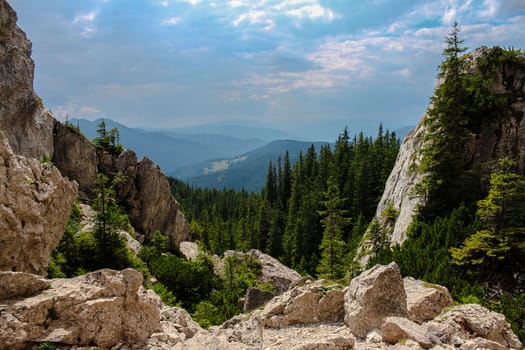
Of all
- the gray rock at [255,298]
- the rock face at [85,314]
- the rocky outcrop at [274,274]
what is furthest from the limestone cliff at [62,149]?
the gray rock at [255,298]

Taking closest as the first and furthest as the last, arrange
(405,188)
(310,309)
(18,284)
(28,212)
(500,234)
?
(18,284), (310,309), (28,212), (500,234), (405,188)

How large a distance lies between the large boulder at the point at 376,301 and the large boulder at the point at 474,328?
3.83ft

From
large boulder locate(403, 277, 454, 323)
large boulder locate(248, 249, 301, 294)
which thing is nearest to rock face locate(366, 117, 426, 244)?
large boulder locate(403, 277, 454, 323)

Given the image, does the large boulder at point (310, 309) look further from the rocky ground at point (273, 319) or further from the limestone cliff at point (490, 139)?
the limestone cliff at point (490, 139)

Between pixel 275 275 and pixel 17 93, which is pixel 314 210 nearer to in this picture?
pixel 275 275

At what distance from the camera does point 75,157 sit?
35.1m

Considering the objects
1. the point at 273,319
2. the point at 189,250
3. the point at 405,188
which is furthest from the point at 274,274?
the point at 273,319

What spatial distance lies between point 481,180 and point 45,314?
25.7 m

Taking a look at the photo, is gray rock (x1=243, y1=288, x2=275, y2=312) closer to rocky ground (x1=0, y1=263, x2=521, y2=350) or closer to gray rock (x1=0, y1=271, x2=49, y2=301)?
rocky ground (x1=0, y1=263, x2=521, y2=350)

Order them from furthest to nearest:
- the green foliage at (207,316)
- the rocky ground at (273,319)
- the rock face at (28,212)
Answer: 1. the green foliage at (207,316)
2. the rock face at (28,212)
3. the rocky ground at (273,319)

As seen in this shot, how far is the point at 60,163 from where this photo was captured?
34281 millimetres

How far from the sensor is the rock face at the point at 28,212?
1252 centimetres

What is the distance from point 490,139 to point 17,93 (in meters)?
37.4

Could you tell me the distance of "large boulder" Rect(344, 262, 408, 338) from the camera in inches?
421
